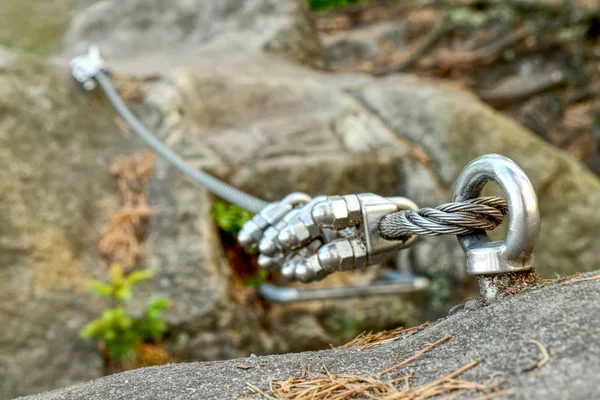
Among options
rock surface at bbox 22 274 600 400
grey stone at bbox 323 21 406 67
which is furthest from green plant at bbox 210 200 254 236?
grey stone at bbox 323 21 406 67

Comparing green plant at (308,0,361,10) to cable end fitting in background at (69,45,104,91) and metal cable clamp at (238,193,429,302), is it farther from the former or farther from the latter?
metal cable clamp at (238,193,429,302)

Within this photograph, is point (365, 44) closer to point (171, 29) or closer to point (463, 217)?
point (171, 29)

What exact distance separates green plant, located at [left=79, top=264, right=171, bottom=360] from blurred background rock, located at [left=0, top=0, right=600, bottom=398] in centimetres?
7

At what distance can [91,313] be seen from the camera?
267cm

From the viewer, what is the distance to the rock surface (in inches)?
28.8

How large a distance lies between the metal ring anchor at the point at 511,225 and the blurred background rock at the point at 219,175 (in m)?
2.04

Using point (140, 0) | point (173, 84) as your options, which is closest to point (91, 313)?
point (173, 84)

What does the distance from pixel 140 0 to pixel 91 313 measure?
4204 mm

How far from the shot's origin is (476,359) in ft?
2.71

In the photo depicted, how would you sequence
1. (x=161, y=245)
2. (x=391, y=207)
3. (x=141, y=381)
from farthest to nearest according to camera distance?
(x=161, y=245)
(x=391, y=207)
(x=141, y=381)

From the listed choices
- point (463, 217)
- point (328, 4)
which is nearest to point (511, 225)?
point (463, 217)

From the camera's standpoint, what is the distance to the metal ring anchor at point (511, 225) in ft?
3.00

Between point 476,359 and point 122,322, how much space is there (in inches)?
84.1

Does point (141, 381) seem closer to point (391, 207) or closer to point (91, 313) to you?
point (391, 207)
